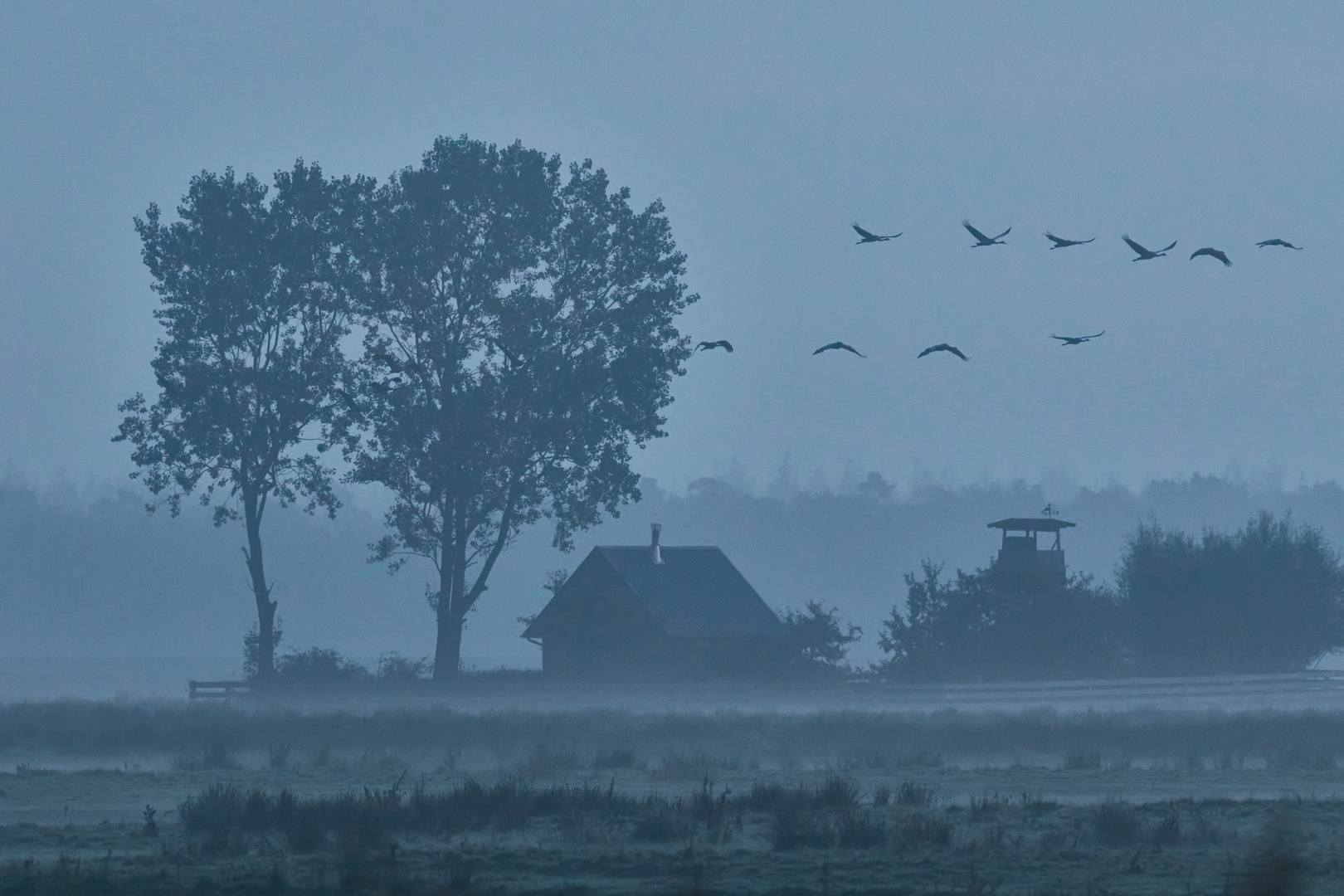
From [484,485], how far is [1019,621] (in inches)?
764

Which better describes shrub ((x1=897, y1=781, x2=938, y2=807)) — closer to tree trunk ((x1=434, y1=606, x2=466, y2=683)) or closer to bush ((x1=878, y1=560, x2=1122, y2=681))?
tree trunk ((x1=434, y1=606, x2=466, y2=683))

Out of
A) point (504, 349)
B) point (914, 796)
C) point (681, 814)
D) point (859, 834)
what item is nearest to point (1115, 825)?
point (859, 834)

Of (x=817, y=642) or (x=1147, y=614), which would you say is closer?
(x=817, y=642)

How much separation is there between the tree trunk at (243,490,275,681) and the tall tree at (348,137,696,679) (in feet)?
13.5

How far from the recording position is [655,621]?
62875 millimetres

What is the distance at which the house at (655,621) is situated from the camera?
206 feet

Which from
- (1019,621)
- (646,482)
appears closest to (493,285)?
(1019,621)

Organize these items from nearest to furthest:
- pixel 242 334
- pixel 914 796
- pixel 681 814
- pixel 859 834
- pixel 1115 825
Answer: pixel 859 834
pixel 1115 825
pixel 681 814
pixel 914 796
pixel 242 334

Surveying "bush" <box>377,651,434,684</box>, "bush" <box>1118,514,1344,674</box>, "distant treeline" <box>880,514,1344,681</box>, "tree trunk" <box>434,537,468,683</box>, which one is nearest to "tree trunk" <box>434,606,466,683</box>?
"tree trunk" <box>434,537,468,683</box>

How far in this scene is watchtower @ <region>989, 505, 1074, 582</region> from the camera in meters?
64.4

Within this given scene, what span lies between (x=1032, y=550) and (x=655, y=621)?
14895mm

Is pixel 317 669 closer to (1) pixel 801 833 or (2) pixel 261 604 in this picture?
(2) pixel 261 604

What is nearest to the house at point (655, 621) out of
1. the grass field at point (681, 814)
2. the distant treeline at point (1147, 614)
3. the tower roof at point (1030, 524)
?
the distant treeline at point (1147, 614)

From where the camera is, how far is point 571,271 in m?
60.1
